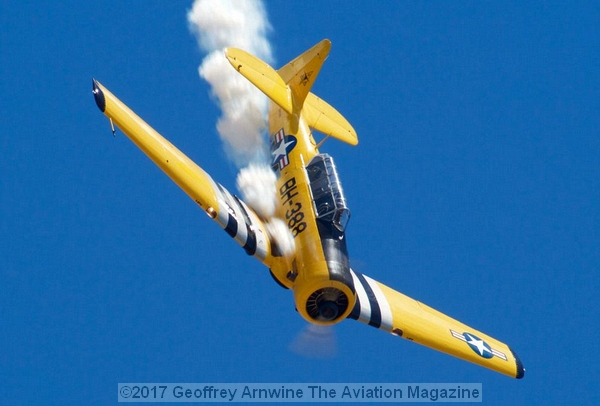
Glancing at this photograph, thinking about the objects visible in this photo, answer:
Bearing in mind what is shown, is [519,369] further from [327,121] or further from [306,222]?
[327,121]

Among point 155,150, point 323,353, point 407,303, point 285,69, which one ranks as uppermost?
point 285,69

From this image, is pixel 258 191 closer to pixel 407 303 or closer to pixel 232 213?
pixel 232 213

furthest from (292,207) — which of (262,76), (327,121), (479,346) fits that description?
(327,121)

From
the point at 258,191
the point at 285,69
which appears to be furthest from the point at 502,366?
the point at 285,69

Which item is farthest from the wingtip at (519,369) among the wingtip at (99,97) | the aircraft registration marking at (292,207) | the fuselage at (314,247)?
the wingtip at (99,97)

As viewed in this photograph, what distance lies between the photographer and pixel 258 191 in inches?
1380

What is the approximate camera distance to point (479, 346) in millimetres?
35156

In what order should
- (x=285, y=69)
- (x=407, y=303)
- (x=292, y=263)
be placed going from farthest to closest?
(x=285, y=69) < (x=407, y=303) < (x=292, y=263)

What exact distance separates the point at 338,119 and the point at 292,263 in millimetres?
9219

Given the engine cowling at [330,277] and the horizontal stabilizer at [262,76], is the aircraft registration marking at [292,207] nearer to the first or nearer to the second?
the engine cowling at [330,277]

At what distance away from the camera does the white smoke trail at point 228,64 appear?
125ft

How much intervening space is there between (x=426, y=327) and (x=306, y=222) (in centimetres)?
468

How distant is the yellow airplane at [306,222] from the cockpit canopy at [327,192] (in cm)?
2

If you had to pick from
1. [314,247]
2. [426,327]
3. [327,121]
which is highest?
[327,121]
